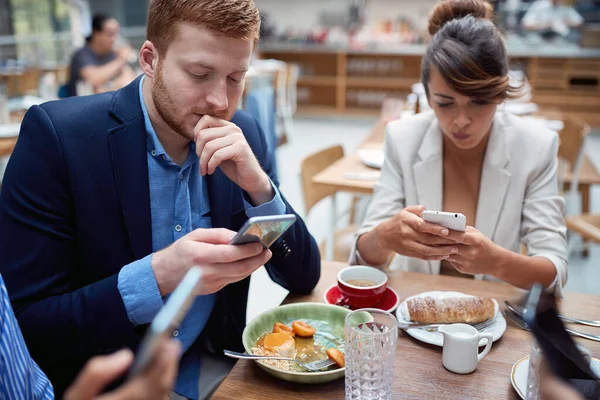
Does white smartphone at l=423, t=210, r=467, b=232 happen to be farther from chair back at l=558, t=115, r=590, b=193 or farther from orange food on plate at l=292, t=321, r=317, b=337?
chair back at l=558, t=115, r=590, b=193

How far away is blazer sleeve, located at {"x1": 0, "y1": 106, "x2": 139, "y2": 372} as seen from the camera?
3.68 feet

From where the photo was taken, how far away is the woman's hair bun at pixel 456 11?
1.82 metres

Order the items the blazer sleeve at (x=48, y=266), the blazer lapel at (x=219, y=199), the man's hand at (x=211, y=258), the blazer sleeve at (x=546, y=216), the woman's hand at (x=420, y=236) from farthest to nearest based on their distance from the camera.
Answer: the blazer sleeve at (x=546, y=216) → the blazer lapel at (x=219, y=199) → the woman's hand at (x=420, y=236) → the blazer sleeve at (x=48, y=266) → the man's hand at (x=211, y=258)

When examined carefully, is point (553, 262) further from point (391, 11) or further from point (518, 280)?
point (391, 11)

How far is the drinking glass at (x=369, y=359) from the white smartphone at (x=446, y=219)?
0.36 meters

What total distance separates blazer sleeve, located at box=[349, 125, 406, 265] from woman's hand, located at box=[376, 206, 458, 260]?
0.96 ft

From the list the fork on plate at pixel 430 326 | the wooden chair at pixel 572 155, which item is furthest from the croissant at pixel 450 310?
the wooden chair at pixel 572 155

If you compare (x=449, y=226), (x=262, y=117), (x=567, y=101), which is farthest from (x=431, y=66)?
(x=567, y=101)

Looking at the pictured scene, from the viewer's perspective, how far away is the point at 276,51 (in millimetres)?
8680

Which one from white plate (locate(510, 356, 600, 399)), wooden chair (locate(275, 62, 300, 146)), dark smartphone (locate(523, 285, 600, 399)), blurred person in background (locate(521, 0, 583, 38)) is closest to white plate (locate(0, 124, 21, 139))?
white plate (locate(510, 356, 600, 399))

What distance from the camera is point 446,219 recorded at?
1.28 metres

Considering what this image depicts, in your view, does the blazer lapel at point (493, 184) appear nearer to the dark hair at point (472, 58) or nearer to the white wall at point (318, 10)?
the dark hair at point (472, 58)

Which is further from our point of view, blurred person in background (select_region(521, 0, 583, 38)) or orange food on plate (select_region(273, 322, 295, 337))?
blurred person in background (select_region(521, 0, 583, 38))

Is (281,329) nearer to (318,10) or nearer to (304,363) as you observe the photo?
(304,363)
